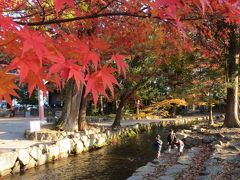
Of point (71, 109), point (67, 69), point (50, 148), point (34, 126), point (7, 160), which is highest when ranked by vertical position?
point (67, 69)

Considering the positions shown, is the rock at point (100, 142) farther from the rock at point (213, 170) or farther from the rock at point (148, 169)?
the rock at point (213, 170)

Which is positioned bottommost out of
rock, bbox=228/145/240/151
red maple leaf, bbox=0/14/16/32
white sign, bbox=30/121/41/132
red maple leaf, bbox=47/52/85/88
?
rock, bbox=228/145/240/151

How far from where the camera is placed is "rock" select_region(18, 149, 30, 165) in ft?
47.9

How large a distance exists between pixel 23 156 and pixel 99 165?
10.5 ft

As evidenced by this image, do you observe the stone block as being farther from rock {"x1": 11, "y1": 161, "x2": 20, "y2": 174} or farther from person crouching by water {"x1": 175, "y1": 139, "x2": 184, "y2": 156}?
person crouching by water {"x1": 175, "y1": 139, "x2": 184, "y2": 156}

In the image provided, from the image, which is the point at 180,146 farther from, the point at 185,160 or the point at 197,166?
the point at 197,166

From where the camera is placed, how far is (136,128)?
3031 cm

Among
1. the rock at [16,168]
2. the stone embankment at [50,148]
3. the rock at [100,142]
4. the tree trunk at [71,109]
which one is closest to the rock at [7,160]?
the stone embankment at [50,148]

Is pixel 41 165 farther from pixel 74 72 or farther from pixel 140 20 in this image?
pixel 74 72

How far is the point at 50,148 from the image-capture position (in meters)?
16.9

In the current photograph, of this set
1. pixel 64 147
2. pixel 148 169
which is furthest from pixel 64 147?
pixel 148 169

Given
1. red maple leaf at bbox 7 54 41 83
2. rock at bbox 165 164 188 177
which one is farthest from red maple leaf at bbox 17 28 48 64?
rock at bbox 165 164 188 177

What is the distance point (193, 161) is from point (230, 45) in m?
12.4

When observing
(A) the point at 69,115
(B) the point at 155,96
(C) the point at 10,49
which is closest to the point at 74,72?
(C) the point at 10,49
